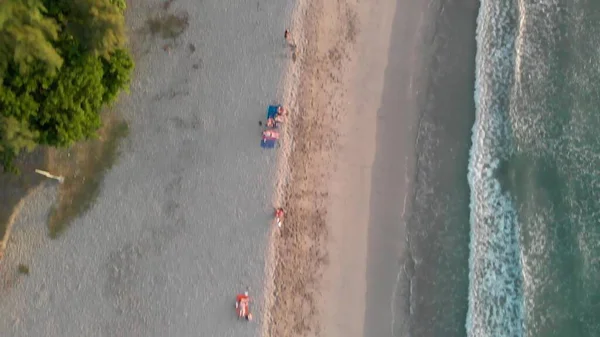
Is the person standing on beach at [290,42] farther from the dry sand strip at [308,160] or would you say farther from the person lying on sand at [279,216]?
the person lying on sand at [279,216]

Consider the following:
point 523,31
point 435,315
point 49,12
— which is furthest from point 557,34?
point 49,12

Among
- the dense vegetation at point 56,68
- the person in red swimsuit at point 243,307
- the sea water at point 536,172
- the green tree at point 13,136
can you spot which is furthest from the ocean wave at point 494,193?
the green tree at point 13,136

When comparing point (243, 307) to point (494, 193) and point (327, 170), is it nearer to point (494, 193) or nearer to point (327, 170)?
point (327, 170)

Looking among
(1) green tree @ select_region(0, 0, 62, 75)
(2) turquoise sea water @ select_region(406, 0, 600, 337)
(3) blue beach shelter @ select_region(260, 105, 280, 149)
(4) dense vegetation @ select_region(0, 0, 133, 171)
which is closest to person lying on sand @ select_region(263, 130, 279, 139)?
(3) blue beach shelter @ select_region(260, 105, 280, 149)

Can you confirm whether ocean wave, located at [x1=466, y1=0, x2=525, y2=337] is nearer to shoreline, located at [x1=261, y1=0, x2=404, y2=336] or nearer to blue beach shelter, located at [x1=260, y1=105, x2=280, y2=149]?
shoreline, located at [x1=261, y1=0, x2=404, y2=336]

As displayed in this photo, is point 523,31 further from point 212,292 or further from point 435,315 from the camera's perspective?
point 212,292

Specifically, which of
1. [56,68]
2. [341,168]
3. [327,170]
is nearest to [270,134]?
[327,170]
